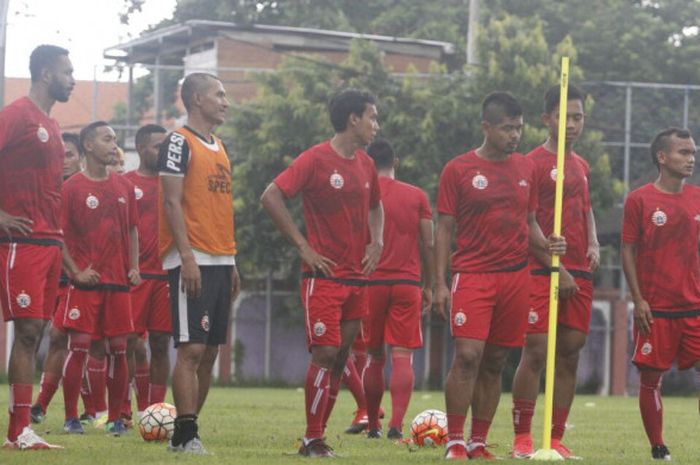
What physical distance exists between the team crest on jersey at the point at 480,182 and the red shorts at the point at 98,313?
4069 millimetres

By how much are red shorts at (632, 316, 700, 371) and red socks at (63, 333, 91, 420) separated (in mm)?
4752

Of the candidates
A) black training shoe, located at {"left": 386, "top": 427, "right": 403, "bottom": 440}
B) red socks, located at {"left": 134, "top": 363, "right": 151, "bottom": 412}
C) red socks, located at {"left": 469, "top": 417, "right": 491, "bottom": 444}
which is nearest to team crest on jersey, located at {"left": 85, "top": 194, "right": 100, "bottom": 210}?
red socks, located at {"left": 134, "top": 363, "right": 151, "bottom": 412}

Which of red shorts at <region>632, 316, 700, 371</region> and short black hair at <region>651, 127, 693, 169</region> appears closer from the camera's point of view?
red shorts at <region>632, 316, 700, 371</region>

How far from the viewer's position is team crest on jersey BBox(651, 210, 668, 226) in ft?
39.2

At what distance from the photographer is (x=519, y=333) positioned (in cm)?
1134

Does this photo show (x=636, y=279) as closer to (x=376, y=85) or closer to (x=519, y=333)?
(x=519, y=333)

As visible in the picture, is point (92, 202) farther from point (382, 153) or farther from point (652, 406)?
point (652, 406)

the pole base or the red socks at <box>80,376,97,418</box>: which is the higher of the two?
the pole base

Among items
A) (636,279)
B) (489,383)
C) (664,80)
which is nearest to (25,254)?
(489,383)

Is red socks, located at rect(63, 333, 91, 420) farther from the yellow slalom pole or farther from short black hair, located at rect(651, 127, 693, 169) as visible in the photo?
short black hair, located at rect(651, 127, 693, 169)

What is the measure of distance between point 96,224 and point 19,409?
10.6ft

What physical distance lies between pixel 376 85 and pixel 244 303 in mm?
5869

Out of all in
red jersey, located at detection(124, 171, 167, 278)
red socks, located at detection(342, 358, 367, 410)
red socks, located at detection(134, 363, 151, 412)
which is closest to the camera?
red jersey, located at detection(124, 171, 167, 278)

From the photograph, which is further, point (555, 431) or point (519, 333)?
point (555, 431)
